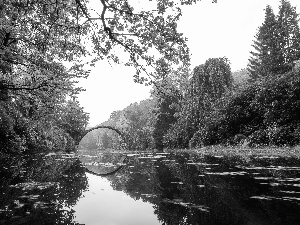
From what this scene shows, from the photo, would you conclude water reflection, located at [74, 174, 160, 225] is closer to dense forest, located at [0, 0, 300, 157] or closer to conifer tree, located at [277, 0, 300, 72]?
dense forest, located at [0, 0, 300, 157]

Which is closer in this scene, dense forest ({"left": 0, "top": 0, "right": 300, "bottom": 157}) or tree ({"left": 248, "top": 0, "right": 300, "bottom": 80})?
dense forest ({"left": 0, "top": 0, "right": 300, "bottom": 157})

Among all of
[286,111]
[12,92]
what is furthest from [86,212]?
[286,111]

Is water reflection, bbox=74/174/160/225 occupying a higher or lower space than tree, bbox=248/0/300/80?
lower

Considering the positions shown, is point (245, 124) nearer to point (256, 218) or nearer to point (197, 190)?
point (197, 190)

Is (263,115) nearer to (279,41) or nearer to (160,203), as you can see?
(160,203)

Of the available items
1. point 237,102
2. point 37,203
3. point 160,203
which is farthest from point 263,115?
point 37,203

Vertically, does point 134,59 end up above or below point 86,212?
above

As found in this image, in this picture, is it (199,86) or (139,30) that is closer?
(139,30)

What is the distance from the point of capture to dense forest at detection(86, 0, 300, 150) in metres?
13.7

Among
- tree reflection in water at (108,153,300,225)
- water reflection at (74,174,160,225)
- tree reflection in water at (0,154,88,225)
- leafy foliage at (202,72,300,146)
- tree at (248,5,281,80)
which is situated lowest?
water reflection at (74,174,160,225)

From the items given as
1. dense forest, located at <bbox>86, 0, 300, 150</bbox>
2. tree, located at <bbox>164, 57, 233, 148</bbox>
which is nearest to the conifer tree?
dense forest, located at <bbox>86, 0, 300, 150</bbox>

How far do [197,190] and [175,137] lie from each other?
88.8 ft

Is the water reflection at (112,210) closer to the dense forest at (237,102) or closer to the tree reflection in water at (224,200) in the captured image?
the tree reflection in water at (224,200)

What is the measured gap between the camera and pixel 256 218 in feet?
6.86
